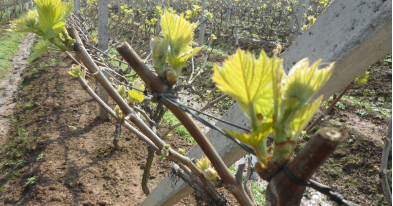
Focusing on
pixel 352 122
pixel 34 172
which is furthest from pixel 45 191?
pixel 352 122

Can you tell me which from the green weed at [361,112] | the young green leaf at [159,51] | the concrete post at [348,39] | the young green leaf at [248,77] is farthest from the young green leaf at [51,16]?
the green weed at [361,112]

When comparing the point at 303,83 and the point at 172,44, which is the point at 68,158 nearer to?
the point at 172,44

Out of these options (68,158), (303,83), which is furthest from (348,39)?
(68,158)

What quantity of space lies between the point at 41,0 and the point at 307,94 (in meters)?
0.69

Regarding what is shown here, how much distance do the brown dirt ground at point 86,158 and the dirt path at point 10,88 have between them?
0.50 ft

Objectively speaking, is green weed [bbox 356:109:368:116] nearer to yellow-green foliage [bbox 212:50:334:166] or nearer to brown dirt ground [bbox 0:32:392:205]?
brown dirt ground [bbox 0:32:392:205]

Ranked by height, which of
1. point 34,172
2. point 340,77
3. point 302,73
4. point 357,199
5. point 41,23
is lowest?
point 34,172

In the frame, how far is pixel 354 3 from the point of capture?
679 mm

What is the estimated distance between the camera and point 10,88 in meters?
6.70

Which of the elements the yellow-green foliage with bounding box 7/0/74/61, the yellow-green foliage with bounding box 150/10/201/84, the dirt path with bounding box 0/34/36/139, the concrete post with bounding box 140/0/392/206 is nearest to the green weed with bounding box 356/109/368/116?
the concrete post with bounding box 140/0/392/206

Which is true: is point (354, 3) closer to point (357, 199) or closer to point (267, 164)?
point (267, 164)

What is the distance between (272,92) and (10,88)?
837 centimetres

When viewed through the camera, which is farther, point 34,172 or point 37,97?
point 37,97

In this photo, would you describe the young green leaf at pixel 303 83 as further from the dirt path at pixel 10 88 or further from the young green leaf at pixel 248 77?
the dirt path at pixel 10 88
